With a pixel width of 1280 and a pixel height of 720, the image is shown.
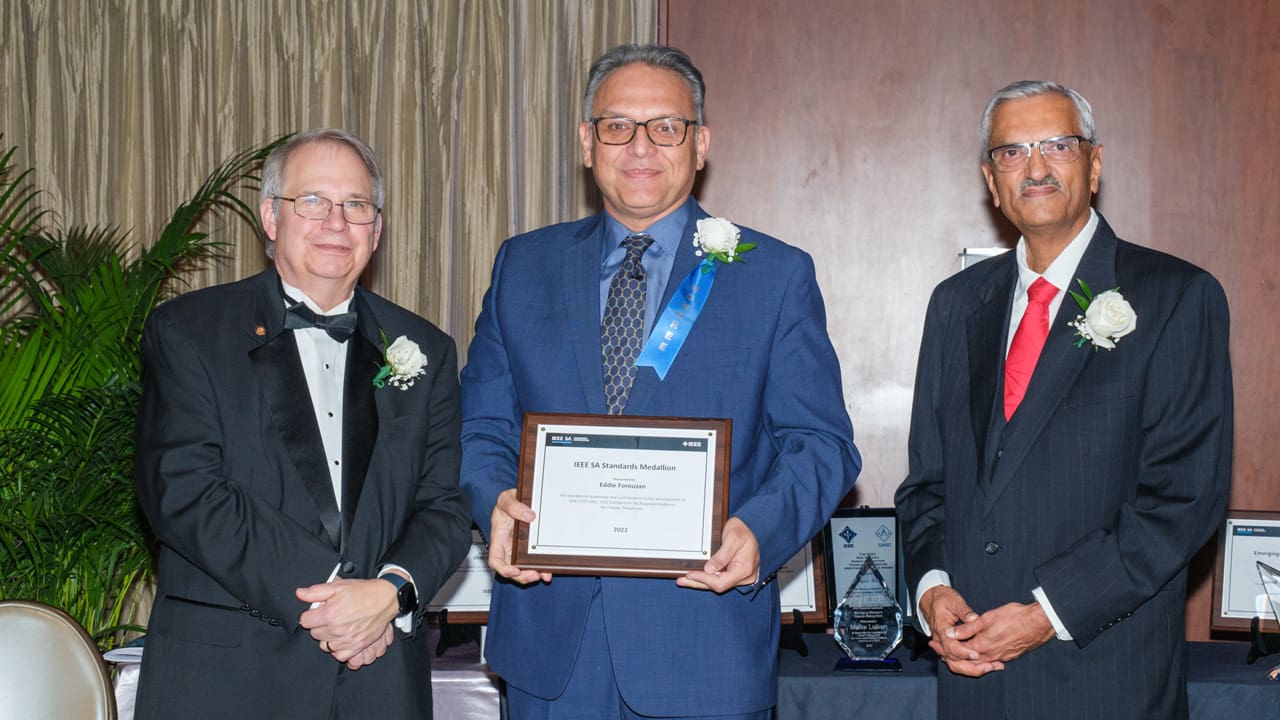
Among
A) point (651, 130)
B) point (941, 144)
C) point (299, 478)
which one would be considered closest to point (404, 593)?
point (299, 478)

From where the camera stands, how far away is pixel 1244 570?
3.46 metres

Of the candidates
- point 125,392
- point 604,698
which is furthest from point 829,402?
point 125,392

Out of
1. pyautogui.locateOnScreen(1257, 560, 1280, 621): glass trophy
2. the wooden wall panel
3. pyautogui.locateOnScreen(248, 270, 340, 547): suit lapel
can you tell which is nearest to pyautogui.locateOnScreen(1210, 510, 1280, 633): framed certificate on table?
pyautogui.locateOnScreen(1257, 560, 1280, 621): glass trophy

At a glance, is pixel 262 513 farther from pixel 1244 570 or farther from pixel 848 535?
pixel 1244 570

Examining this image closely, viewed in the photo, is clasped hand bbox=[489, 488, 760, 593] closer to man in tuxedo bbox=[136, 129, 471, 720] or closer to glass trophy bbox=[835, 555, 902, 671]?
man in tuxedo bbox=[136, 129, 471, 720]

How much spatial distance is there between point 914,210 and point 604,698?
2.90 meters

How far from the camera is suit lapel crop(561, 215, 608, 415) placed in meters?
2.29

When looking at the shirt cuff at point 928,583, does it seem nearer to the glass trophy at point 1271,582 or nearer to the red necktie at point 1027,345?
the red necktie at point 1027,345

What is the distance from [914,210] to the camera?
4.51 metres

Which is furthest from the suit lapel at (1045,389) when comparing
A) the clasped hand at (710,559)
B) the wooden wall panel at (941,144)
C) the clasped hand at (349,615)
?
the wooden wall panel at (941,144)

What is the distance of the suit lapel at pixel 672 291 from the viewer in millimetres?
2244

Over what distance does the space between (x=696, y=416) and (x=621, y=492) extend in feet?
0.73

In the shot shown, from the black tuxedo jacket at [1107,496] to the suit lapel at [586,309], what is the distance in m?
0.87

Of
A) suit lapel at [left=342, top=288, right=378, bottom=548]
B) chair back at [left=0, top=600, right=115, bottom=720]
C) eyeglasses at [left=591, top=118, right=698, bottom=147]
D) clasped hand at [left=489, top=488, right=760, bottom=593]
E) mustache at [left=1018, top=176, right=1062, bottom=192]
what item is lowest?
chair back at [left=0, top=600, right=115, bottom=720]
